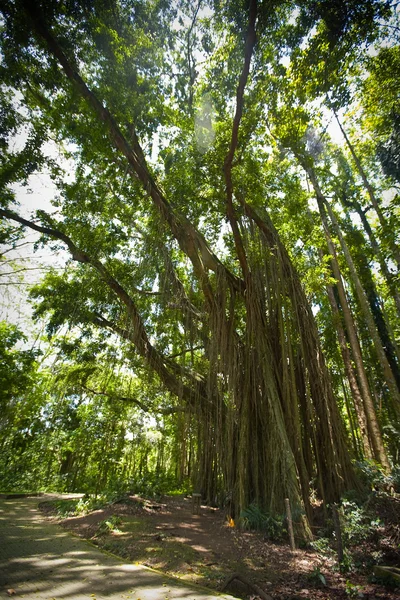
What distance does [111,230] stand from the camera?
560 centimetres

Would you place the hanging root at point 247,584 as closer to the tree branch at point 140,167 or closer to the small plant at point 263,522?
the small plant at point 263,522

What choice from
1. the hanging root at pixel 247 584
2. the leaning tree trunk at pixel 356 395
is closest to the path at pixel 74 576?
the hanging root at pixel 247 584

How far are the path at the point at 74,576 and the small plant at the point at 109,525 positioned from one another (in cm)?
37

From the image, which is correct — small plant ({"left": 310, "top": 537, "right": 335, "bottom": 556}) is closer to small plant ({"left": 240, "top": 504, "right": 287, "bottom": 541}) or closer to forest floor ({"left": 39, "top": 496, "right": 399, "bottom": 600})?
forest floor ({"left": 39, "top": 496, "right": 399, "bottom": 600})

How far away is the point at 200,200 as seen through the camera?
515 centimetres

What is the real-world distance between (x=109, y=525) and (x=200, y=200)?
490cm

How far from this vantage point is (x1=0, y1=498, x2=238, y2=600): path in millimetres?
1862

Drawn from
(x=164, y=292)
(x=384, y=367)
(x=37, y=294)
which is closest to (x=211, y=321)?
(x=164, y=292)

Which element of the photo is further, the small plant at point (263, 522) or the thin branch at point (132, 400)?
the thin branch at point (132, 400)

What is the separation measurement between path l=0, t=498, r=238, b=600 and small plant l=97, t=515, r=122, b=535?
37cm

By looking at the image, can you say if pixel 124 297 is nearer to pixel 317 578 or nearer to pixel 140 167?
pixel 140 167

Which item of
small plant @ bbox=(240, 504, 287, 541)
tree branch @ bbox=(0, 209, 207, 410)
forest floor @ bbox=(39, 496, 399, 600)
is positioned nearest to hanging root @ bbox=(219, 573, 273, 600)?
forest floor @ bbox=(39, 496, 399, 600)

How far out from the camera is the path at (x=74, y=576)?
1862 millimetres

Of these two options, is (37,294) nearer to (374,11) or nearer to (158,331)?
(158,331)
